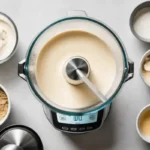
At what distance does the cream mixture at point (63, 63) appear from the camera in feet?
2.88

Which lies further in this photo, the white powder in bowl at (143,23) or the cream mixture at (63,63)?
the white powder in bowl at (143,23)

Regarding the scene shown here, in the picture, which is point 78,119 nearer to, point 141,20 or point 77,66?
point 77,66

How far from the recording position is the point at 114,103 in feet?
3.53

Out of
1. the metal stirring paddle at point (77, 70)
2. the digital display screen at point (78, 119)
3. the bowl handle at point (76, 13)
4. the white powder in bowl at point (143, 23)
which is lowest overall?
the digital display screen at point (78, 119)

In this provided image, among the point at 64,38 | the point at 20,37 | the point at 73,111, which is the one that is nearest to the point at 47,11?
the point at 20,37

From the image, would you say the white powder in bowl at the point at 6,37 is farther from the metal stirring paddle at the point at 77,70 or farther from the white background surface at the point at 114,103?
the metal stirring paddle at the point at 77,70

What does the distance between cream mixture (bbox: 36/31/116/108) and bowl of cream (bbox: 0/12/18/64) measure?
184 millimetres

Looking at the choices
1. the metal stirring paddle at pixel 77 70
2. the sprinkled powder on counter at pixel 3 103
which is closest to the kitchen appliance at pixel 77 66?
the metal stirring paddle at pixel 77 70

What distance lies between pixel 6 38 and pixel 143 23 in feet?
1.05

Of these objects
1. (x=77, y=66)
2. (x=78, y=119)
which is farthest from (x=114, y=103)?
(x=77, y=66)

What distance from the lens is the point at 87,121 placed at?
3.19 feet

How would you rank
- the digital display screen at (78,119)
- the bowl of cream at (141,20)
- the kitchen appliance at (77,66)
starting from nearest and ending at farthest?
the kitchen appliance at (77,66)
the digital display screen at (78,119)
the bowl of cream at (141,20)

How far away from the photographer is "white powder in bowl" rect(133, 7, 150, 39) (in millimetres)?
1065

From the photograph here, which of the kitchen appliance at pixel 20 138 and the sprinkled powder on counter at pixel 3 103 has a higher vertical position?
the sprinkled powder on counter at pixel 3 103
